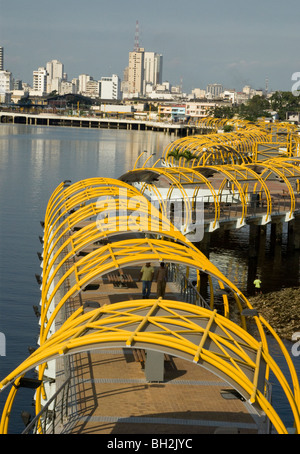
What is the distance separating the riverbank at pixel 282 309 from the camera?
26734 mm

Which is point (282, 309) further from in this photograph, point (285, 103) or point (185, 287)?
point (285, 103)

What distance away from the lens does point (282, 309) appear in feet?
96.0

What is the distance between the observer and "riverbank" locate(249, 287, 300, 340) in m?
26.7

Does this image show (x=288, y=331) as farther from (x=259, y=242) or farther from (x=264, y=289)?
(x=259, y=242)

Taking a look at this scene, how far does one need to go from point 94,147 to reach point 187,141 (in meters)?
55.4

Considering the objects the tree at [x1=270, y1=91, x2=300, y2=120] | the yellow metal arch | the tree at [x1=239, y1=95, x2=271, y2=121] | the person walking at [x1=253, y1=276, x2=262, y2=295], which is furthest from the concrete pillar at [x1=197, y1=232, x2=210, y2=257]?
the tree at [x1=270, y1=91, x2=300, y2=120]

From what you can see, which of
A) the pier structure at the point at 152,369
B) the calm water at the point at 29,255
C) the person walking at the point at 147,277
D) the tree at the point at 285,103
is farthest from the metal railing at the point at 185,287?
the tree at the point at 285,103

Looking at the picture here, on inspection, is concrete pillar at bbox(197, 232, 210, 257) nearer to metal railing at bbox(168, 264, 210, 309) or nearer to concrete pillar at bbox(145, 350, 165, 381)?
metal railing at bbox(168, 264, 210, 309)

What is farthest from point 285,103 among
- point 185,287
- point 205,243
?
point 185,287

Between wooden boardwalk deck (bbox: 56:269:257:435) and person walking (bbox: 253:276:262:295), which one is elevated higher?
wooden boardwalk deck (bbox: 56:269:257:435)

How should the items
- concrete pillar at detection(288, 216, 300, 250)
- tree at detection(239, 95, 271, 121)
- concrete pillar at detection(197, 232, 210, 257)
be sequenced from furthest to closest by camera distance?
1. tree at detection(239, 95, 271, 121)
2. concrete pillar at detection(288, 216, 300, 250)
3. concrete pillar at detection(197, 232, 210, 257)

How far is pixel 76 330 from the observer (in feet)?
38.5

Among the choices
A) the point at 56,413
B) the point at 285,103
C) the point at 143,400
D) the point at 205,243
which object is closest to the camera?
the point at 56,413
